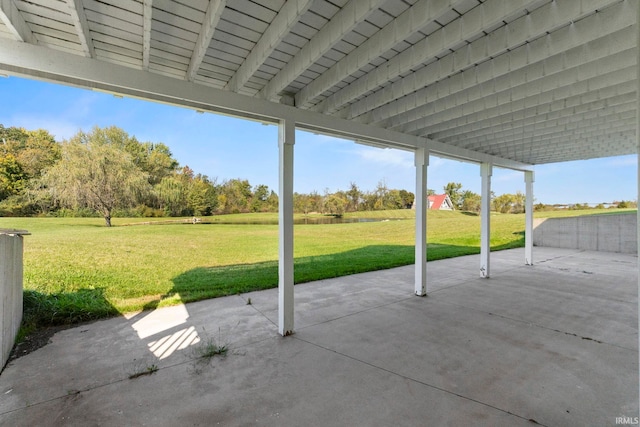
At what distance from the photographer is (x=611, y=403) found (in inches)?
77.9

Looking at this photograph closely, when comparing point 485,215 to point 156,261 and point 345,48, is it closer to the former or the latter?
point 345,48

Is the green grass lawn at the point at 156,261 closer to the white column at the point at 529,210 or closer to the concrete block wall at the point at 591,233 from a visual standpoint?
the concrete block wall at the point at 591,233

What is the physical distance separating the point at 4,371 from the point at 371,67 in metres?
4.49

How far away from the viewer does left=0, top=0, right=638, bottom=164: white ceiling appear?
1.79m

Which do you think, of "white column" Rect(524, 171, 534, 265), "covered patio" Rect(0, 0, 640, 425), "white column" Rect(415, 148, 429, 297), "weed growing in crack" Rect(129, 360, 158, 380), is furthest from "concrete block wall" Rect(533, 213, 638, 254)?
"weed growing in crack" Rect(129, 360, 158, 380)

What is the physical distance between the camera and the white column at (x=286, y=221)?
311cm

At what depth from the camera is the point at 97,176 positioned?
9.77m

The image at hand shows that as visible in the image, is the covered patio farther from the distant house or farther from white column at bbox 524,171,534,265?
the distant house

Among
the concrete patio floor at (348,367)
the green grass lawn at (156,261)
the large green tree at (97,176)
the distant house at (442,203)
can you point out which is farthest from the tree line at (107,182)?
the distant house at (442,203)

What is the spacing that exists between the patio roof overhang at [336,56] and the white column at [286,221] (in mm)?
16

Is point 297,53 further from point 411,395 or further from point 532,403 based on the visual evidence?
point 532,403

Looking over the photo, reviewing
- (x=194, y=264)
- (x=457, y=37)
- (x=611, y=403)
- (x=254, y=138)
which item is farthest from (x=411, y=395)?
(x=254, y=138)

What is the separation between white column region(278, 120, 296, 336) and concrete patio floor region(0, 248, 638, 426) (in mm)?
313

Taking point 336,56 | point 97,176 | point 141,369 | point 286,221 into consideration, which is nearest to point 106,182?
point 97,176
